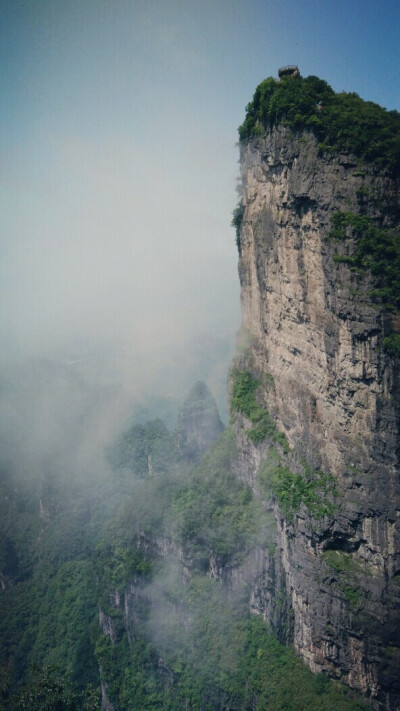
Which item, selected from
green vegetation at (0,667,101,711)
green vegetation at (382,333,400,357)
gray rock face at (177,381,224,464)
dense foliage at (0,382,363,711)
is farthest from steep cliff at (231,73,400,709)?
gray rock face at (177,381,224,464)

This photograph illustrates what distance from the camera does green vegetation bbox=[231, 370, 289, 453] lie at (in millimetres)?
26781

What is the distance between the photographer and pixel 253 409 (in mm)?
29031

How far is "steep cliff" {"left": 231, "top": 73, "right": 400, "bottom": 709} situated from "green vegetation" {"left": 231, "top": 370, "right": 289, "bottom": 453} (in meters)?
0.49

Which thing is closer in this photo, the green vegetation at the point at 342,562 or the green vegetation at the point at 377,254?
the green vegetation at the point at 377,254

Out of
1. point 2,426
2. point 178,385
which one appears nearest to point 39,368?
point 2,426

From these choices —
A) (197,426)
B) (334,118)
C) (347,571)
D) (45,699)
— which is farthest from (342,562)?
(197,426)

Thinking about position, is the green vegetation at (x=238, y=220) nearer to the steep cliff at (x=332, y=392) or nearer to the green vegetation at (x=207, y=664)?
the steep cliff at (x=332, y=392)

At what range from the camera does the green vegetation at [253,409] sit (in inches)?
1054

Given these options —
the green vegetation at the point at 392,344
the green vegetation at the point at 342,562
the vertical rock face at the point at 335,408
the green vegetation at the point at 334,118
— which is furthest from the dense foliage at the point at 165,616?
the green vegetation at the point at 334,118

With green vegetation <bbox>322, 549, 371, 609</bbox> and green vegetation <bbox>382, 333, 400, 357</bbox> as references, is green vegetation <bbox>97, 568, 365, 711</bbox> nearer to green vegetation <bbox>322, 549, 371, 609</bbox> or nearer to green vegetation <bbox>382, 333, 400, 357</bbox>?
green vegetation <bbox>322, 549, 371, 609</bbox>

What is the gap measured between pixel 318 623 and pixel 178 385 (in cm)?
9908

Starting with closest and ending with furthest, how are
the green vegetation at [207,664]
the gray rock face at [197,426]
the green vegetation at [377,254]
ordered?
1. the green vegetation at [377,254]
2. the green vegetation at [207,664]
3. the gray rock face at [197,426]

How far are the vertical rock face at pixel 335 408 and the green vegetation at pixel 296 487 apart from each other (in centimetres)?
37

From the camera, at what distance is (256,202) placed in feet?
84.8
